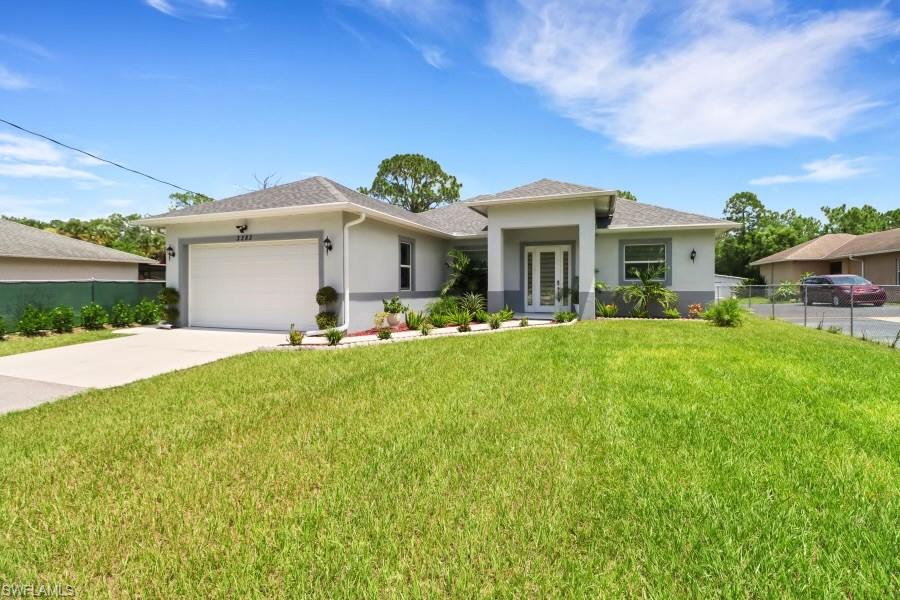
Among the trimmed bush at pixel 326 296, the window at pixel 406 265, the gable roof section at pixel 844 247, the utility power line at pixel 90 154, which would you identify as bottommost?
the trimmed bush at pixel 326 296

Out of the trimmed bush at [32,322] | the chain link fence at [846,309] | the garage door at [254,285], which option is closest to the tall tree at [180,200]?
the trimmed bush at [32,322]

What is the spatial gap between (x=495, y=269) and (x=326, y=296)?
569cm

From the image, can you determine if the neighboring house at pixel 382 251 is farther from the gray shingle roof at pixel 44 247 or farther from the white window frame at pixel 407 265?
the gray shingle roof at pixel 44 247

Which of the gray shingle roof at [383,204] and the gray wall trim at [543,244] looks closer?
the gray shingle roof at [383,204]

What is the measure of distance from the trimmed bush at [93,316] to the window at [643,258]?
56.6 ft

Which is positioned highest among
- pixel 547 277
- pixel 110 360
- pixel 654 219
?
pixel 654 219

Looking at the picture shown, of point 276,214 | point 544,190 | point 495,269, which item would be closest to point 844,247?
point 544,190

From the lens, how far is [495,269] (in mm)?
13500

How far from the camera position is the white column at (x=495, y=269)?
529 inches

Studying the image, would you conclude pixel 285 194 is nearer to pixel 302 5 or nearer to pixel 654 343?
pixel 302 5

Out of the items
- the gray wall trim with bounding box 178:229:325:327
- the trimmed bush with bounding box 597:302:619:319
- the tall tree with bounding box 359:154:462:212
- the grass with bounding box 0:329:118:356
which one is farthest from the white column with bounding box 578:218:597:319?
the tall tree with bounding box 359:154:462:212

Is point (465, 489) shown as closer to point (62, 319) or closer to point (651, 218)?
point (651, 218)

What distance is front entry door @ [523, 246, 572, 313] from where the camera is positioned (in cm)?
1484

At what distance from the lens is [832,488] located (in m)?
2.79
